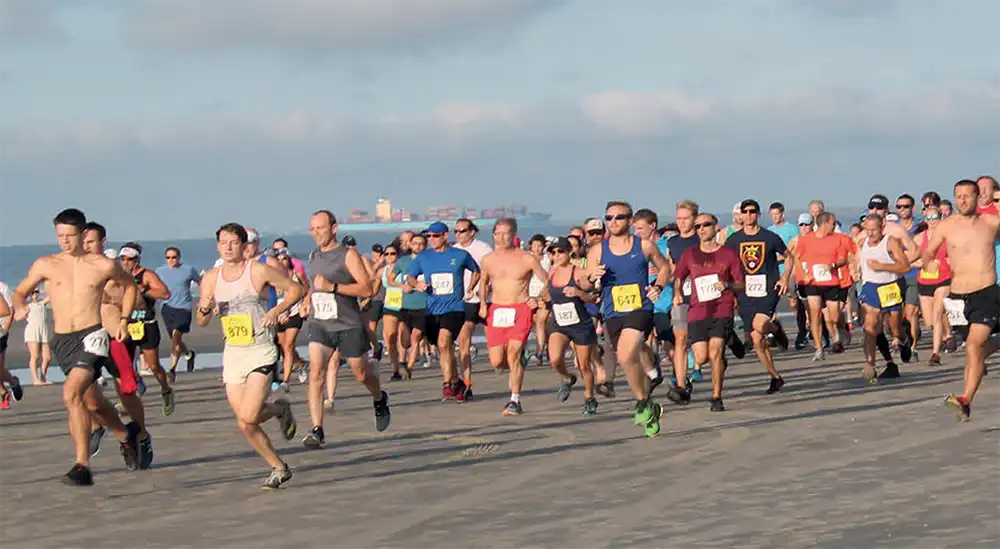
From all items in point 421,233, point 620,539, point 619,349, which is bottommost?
point 620,539

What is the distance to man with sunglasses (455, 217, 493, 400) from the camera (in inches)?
690

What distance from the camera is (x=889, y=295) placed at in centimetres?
1781

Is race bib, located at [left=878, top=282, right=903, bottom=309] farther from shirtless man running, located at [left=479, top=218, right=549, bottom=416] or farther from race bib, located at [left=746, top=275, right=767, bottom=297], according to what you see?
shirtless man running, located at [left=479, top=218, right=549, bottom=416]

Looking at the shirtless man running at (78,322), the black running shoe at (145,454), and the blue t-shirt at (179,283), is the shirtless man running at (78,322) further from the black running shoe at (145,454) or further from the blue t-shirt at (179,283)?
the blue t-shirt at (179,283)

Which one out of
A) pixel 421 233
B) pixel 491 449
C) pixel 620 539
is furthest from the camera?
pixel 421 233

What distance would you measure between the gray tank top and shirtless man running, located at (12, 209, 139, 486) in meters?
2.03

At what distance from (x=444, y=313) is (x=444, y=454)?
18.6ft

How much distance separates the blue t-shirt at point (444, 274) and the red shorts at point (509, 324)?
7.72ft

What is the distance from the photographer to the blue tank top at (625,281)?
13188mm

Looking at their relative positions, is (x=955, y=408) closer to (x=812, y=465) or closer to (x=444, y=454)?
(x=812, y=465)

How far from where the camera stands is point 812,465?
1089cm

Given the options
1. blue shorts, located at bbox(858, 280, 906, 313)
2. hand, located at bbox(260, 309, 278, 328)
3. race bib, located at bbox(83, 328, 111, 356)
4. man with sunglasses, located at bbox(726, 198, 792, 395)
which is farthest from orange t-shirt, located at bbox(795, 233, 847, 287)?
race bib, located at bbox(83, 328, 111, 356)

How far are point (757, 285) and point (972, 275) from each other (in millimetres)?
3895

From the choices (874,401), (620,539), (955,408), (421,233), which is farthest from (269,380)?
(421,233)
